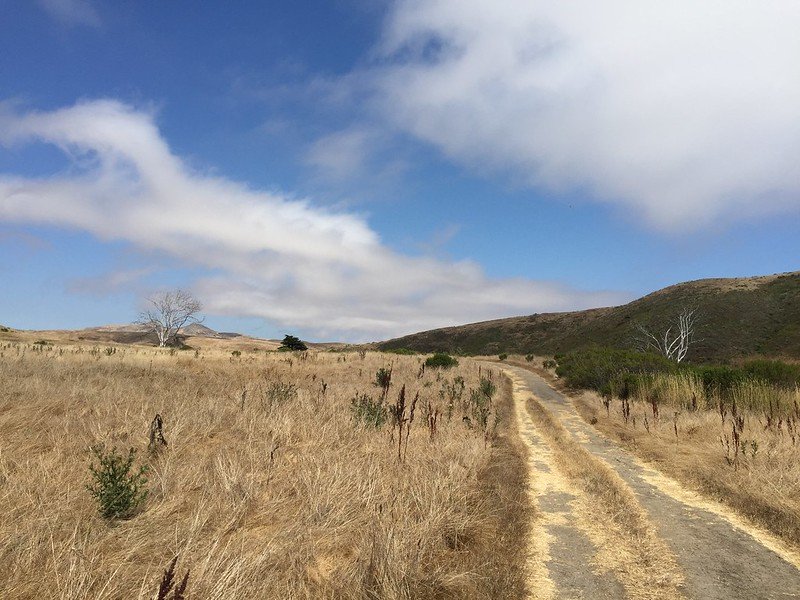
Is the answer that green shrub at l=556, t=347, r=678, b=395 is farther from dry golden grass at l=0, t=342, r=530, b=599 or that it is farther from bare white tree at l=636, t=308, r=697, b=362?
dry golden grass at l=0, t=342, r=530, b=599

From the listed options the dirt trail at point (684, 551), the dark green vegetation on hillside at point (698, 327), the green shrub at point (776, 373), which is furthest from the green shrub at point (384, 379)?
the dark green vegetation on hillside at point (698, 327)

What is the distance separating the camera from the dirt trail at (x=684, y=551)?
4.34 metres

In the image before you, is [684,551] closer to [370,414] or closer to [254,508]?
[254,508]

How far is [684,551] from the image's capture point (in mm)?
5203

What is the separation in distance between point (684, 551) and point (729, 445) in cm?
577

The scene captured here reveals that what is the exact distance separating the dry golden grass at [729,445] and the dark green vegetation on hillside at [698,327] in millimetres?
30983

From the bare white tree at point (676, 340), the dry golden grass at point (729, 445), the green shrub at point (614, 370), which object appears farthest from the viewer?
the bare white tree at point (676, 340)

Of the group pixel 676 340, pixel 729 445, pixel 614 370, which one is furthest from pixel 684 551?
pixel 676 340

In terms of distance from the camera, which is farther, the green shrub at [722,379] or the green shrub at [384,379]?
the green shrub at [722,379]

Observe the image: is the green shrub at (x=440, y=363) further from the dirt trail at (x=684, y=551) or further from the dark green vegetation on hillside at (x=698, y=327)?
the dark green vegetation on hillside at (x=698, y=327)

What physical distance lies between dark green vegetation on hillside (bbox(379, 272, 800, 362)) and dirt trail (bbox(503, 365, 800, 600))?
41201mm

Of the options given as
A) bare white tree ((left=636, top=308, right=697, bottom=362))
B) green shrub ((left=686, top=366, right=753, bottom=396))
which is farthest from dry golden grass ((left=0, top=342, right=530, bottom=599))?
bare white tree ((left=636, top=308, right=697, bottom=362))

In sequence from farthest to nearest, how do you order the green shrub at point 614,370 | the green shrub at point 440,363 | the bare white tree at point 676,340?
1. the bare white tree at point 676,340
2. the green shrub at point 440,363
3. the green shrub at point 614,370

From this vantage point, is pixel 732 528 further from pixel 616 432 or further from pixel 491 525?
pixel 616 432
